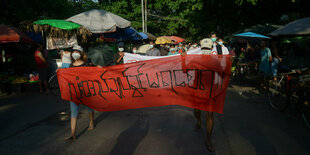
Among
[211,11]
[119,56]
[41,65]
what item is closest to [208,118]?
[119,56]

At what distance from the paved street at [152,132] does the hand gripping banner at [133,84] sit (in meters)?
0.66

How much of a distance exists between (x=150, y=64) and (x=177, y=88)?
76cm

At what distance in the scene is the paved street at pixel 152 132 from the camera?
3903mm

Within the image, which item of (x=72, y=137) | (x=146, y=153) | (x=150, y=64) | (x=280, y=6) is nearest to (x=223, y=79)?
(x=150, y=64)

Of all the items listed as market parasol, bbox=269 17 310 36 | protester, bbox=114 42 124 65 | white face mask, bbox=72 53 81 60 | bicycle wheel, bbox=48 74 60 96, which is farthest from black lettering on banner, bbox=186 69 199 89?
bicycle wheel, bbox=48 74 60 96

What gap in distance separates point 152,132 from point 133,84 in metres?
1.08

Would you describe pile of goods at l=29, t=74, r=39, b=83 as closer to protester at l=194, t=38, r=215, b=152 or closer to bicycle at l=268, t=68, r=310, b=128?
protester at l=194, t=38, r=215, b=152

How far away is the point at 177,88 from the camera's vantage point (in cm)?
441

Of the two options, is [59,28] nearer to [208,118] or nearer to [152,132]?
[152,132]

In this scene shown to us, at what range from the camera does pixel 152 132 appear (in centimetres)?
469

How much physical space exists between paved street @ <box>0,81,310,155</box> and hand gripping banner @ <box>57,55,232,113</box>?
0.66 meters

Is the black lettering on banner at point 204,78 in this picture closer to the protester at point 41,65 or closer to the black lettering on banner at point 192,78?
the black lettering on banner at point 192,78

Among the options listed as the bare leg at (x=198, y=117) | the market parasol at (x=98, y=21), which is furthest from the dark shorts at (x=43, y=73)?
the bare leg at (x=198, y=117)

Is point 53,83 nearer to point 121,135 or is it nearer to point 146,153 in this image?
point 121,135
